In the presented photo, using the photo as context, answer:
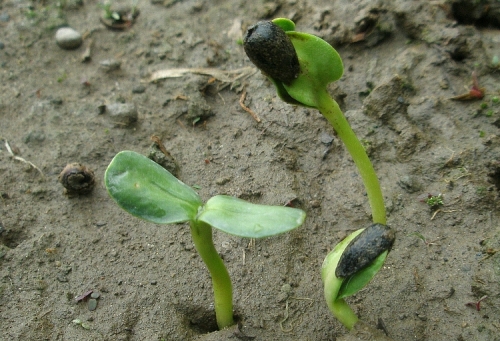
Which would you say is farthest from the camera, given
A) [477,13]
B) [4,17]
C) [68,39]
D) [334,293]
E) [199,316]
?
[4,17]

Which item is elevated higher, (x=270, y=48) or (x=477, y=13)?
(x=270, y=48)

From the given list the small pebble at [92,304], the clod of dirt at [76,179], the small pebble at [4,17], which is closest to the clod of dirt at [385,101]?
the clod of dirt at [76,179]

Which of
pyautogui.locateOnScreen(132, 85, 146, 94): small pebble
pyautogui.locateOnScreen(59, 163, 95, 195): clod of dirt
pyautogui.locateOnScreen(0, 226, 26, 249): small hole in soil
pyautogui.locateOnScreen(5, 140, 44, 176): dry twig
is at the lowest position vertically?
pyautogui.locateOnScreen(0, 226, 26, 249): small hole in soil

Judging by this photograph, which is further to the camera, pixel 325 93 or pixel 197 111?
pixel 197 111

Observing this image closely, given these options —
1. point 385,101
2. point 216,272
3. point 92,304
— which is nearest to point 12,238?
point 92,304

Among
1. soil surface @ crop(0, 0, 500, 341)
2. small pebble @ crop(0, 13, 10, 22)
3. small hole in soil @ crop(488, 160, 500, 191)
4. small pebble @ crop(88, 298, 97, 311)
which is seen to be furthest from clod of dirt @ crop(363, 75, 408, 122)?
small pebble @ crop(0, 13, 10, 22)

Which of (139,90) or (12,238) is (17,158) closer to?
(12,238)

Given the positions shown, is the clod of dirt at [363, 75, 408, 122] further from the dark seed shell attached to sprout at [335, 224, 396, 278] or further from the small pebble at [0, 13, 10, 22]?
the small pebble at [0, 13, 10, 22]
